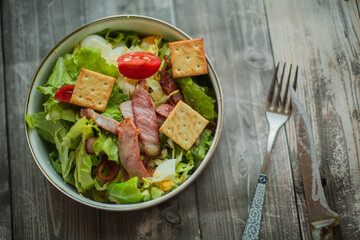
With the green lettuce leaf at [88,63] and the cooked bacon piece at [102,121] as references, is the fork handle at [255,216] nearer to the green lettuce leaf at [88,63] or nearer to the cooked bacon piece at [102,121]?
the cooked bacon piece at [102,121]

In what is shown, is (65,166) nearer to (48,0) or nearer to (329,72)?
(48,0)

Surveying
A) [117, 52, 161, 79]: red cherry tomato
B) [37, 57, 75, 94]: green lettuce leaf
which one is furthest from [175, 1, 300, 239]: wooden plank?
[37, 57, 75, 94]: green lettuce leaf

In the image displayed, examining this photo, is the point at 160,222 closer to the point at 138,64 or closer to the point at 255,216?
the point at 255,216

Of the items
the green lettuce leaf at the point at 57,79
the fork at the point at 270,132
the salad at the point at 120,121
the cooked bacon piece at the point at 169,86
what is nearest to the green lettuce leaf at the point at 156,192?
the salad at the point at 120,121

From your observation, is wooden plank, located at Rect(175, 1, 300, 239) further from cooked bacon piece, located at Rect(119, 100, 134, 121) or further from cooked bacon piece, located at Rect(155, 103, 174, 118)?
cooked bacon piece, located at Rect(119, 100, 134, 121)

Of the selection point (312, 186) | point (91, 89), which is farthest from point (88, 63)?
point (312, 186)

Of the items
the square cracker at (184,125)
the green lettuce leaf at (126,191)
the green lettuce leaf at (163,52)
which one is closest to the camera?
the green lettuce leaf at (126,191)
